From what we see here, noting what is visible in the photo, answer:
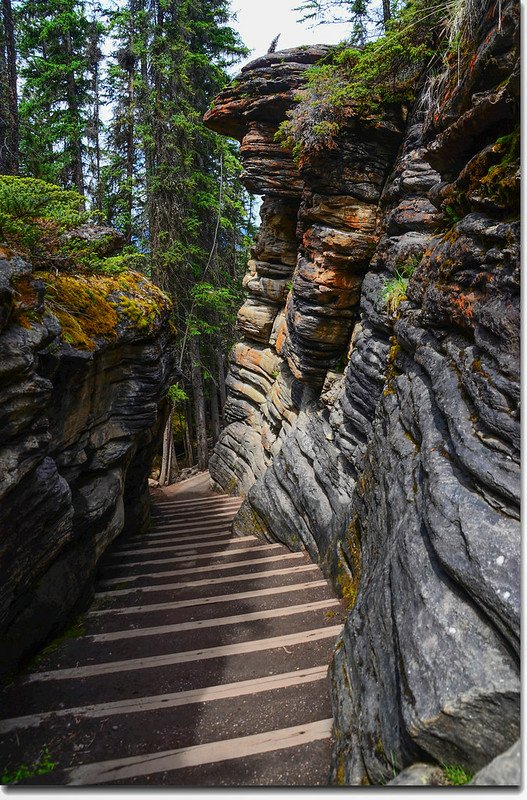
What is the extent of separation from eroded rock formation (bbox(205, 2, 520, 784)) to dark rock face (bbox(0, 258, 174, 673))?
3149 mm

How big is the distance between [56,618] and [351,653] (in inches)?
137

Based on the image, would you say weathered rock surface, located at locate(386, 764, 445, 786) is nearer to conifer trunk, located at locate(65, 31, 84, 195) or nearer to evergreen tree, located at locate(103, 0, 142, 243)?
evergreen tree, located at locate(103, 0, 142, 243)

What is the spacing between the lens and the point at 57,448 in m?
5.18

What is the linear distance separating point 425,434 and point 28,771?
404cm

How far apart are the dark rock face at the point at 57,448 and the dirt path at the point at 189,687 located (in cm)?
62

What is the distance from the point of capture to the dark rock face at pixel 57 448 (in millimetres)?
3613

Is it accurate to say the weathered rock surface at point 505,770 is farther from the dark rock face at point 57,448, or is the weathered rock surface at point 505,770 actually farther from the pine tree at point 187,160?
the pine tree at point 187,160

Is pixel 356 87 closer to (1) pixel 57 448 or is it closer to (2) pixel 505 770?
(1) pixel 57 448

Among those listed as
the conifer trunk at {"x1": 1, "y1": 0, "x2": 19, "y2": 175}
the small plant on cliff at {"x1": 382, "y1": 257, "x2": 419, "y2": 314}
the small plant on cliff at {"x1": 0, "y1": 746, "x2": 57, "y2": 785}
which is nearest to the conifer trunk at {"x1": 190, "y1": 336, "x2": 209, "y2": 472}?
the conifer trunk at {"x1": 1, "y1": 0, "x2": 19, "y2": 175}

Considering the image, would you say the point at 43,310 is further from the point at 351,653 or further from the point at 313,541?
the point at 313,541

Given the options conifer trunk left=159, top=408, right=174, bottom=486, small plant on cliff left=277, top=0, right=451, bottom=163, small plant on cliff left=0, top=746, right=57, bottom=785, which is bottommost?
conifer trunk left=159, top=408, right=174, bottom=486

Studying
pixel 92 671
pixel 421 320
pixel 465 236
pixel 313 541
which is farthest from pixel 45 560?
pixel 465 236

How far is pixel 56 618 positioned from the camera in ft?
15.6

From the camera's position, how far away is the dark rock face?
361 cm
